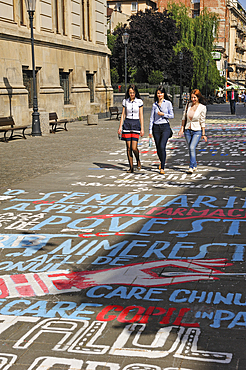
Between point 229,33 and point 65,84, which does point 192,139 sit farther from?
point 229,33

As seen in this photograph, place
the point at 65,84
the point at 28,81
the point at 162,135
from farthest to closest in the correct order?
the point at 65,84 → the point at 28,81 → the point at 162,135

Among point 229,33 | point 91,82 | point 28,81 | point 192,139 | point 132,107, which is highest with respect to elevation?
point 229,33

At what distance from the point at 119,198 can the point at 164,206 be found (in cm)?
97

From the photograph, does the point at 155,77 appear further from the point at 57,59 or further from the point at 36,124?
the point at 36,124

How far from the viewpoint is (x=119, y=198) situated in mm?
8555

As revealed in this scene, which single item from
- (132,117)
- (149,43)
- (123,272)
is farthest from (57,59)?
(149,43)

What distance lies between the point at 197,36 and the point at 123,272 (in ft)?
202

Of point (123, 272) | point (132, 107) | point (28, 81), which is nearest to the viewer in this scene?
point (123, 272)

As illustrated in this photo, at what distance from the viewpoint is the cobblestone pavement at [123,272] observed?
3.46 metres

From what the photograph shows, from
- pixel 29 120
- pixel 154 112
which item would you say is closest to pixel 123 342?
pixel 154 112

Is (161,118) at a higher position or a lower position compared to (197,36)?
lower

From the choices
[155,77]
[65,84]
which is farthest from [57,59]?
[155,77]

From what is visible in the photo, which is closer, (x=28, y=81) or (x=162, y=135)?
(x=162, y=135)

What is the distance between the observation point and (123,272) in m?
4.96
